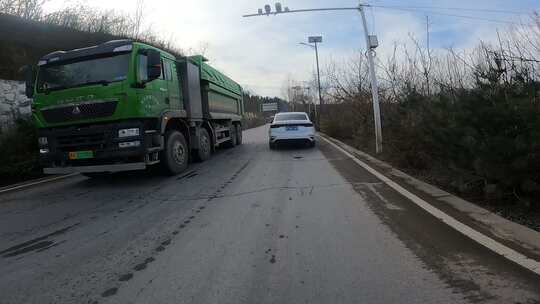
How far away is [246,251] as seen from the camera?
17.0 feet

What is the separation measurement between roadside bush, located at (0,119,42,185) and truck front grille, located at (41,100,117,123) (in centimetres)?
314

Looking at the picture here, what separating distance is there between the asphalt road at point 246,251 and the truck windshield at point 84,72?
257 cm

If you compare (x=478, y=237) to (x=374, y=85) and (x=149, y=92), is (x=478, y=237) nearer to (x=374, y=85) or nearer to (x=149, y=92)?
(x=149, y=92)

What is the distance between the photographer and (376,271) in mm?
4414

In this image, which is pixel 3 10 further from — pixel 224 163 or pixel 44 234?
pixel 44 234

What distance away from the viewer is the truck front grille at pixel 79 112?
9898 mm

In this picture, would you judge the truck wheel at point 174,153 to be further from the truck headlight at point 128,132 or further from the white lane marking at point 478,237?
the white lane marking at point 478,237

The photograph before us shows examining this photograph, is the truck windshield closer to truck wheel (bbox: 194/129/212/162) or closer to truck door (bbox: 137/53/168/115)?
truck door (bbox: 137/53/168/115)

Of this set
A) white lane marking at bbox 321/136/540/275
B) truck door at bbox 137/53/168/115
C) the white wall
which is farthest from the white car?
white lane marking at bbox 321/136/540/275

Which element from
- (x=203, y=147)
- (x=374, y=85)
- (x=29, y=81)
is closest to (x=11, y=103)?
(x=29, y=81)

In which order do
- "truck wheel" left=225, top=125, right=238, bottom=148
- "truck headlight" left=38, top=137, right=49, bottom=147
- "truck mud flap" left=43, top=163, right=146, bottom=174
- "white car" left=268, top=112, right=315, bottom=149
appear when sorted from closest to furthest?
"truck mud flap" left=43, top=163, right=146, bottom=174
"truck headlight" left=38, top=137, right=49, bottom=147
"white car" left=268, top=112, right=315, bottom=149
"truck wheel" left=225, top=125, right=238, bottom=148

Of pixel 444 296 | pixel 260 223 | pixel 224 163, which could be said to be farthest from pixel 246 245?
pixel 224 163

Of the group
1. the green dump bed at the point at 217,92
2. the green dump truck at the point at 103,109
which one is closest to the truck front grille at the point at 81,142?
the green dump truck at the point at 103,109

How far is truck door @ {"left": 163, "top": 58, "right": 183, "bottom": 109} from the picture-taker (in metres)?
11.8
